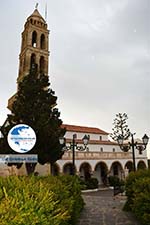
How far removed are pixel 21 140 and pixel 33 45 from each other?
2587cm

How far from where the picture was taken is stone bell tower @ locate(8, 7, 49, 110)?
3206 cm

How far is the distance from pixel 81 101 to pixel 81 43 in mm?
9688

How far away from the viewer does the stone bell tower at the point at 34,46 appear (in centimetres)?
3206

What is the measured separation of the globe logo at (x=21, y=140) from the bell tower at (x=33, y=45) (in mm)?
22098

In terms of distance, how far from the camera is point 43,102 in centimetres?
1930

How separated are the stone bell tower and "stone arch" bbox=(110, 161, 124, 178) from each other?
696 inches

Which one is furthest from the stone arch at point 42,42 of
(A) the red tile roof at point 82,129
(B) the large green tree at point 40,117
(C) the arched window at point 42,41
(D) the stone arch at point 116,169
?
(D) the stone arch at point 116,169

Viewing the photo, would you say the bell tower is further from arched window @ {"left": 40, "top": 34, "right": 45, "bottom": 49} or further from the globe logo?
the globe logo

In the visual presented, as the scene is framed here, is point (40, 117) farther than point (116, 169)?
No

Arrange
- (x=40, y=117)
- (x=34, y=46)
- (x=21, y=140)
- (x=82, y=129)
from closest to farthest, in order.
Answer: (x=21, y=140) < (x=40, y=117) < (x=34, y=46) < (x=82, y=129)

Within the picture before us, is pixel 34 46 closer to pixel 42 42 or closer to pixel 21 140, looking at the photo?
pixel 42 42

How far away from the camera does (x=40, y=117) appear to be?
17.8 meters

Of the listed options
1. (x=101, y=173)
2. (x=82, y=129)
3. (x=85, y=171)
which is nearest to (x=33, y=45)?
(x=82, y=129)

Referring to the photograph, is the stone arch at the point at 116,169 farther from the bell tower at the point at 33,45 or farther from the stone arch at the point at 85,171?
the bell tower at the point at 33,45
